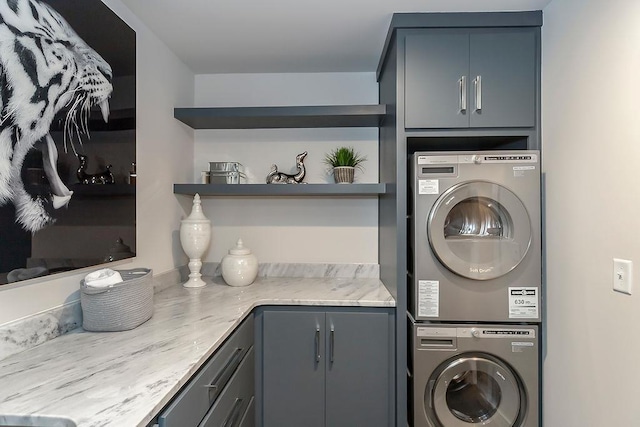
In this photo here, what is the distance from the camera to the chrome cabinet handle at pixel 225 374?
1218 millimetres

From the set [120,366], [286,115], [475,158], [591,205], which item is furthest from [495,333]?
[286,115]

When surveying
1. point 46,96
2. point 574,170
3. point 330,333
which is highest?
point 46,96

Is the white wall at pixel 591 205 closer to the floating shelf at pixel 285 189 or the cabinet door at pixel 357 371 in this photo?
the cabinet door at pixel 357 371

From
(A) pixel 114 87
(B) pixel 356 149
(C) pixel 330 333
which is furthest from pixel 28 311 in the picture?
(B) pixel 356 149

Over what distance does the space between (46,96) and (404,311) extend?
6.06 ft

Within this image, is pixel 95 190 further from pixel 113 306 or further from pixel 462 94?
pixel 462 94

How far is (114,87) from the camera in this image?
1.53 meters

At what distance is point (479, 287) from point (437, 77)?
3.73ft

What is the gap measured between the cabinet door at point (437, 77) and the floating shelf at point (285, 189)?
516 millimetres

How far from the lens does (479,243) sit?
164cm

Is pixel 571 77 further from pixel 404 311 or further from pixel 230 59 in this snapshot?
pixel 230 59

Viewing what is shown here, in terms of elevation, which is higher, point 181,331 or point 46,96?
point 46,96

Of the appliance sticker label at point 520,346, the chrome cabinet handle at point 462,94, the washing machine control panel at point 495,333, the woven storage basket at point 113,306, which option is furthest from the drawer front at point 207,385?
the chrome cabinet handle at point 462,94

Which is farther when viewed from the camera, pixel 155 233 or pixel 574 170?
pixel 155 233
